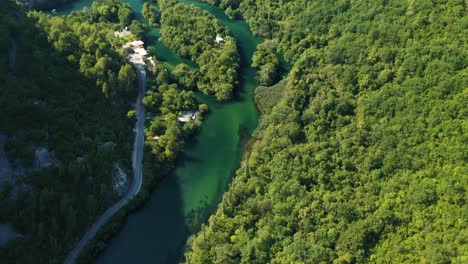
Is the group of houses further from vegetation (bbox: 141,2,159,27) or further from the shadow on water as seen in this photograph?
the shadow on water

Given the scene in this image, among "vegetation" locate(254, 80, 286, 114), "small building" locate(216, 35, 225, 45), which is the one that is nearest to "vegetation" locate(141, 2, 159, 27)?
"small building" locate(216, 35, 225, 45)

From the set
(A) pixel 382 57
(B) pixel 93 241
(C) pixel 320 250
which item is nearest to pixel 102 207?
(B) pixel 93 241

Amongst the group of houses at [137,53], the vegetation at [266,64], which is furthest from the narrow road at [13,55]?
the vegetation at [266,64]

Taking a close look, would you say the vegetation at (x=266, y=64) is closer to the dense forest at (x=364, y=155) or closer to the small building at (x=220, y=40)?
the dense forest at (x=364, y=155)

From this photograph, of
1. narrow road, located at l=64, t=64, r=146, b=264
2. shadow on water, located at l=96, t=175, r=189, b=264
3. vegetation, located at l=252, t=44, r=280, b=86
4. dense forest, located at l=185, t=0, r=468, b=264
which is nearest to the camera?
dense forest, located at l=185, t=0, r=468, b=264

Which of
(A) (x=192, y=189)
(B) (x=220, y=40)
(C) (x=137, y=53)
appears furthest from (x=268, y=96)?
(C) (x=137, y=53)

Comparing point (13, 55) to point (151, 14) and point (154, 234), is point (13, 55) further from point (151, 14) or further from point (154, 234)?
point (151, 14)

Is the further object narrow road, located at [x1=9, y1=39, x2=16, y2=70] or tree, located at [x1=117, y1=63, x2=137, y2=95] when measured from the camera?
tree, located at [x1=117, y1=63, x2=137, y2=95]
